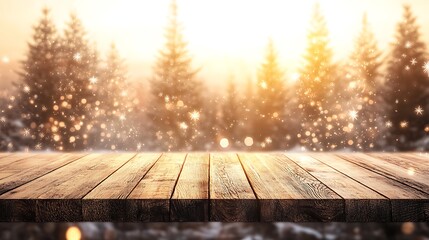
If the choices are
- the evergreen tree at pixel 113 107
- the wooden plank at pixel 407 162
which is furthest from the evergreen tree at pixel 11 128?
the wooden plank at pixel 407 162

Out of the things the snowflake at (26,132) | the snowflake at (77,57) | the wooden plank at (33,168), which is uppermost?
the snowflake at (77,57)

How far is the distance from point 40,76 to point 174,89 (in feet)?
23.3

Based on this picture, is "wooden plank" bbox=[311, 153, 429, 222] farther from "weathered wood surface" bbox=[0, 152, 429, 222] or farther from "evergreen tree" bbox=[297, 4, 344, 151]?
"evergreen tree" bbox=[297, 4, 344, 151]

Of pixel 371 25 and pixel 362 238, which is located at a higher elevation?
pixel 371 25

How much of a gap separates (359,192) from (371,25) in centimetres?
2511

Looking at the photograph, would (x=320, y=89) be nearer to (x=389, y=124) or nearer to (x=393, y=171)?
(x=389, y=124)

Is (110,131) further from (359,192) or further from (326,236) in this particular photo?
(359,192)

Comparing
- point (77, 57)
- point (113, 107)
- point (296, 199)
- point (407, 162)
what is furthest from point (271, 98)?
point (296, 199)

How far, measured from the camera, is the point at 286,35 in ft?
88.4

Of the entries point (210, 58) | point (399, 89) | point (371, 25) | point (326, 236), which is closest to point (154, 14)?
point (210, 58)

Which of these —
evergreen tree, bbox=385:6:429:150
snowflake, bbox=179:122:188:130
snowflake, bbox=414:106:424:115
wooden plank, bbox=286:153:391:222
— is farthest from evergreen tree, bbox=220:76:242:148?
wooden plank, bbox=286:153:391:222

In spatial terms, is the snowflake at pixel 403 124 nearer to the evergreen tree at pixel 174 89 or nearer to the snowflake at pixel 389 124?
the snowflake at pixel 389 124

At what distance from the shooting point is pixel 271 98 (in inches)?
1045

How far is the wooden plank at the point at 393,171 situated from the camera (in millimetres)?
2425
